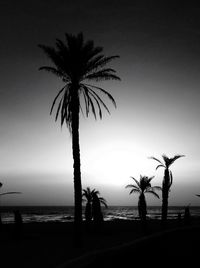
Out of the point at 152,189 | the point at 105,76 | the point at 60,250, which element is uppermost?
the point at 105,76

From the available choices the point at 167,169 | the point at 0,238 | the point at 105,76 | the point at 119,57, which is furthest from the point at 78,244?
the point at 167,169

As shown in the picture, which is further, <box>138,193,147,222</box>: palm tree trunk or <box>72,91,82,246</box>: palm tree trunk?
<box>138,193,147,222</box>: palm tree trunk

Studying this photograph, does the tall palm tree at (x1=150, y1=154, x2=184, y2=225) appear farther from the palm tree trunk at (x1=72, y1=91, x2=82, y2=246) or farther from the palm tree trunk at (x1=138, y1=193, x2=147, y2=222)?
the palm tree trunk at (x1=72, y1=91, x2=82, y2=246)

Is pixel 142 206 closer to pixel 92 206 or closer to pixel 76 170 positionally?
pixel 92 206

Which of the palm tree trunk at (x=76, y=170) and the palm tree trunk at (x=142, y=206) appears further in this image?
the palm tree trunk at (x=142, y=206)

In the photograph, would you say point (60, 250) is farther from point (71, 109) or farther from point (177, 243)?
point (177, 243)

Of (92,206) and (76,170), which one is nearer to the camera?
(76,170)

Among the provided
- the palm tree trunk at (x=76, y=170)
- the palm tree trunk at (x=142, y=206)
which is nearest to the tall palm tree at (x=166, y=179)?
the palm tree trunk at (x=142, y=206)

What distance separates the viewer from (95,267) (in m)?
5.79

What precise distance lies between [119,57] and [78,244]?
1142 centimetres

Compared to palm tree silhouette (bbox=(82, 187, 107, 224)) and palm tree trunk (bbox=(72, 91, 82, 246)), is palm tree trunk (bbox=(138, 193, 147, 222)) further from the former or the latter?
palm tree trunk (bbox=(72, 91, 82, 246))

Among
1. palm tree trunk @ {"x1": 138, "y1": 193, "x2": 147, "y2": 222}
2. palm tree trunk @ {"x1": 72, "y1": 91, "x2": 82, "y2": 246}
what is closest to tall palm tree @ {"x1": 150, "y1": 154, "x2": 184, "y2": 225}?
palm tree trunk @ {"x1": 138, "y1": 193, "x2": 147, "y2": 222}

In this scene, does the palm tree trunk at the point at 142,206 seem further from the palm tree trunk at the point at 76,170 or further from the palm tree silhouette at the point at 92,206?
the palm tree trunk at the point at 76,170

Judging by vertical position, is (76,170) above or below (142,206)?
above
